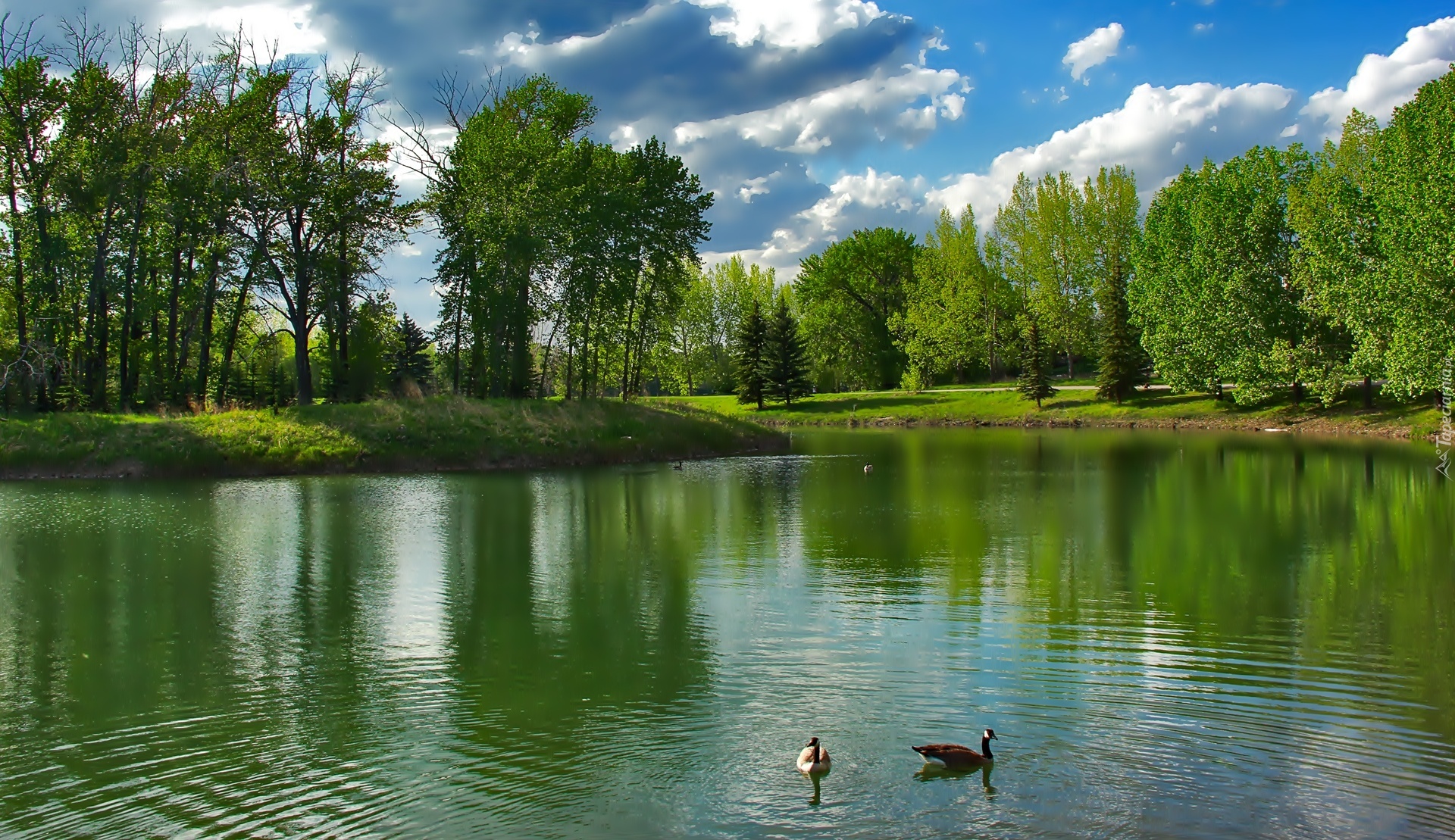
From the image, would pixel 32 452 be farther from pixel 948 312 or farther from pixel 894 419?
pixel 948 312

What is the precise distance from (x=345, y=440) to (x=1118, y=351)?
46893mm

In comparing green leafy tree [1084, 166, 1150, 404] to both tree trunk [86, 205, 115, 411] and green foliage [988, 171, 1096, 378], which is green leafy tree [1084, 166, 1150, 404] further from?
tree trunk [86, 205, 115, 411]

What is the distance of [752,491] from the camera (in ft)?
86.9

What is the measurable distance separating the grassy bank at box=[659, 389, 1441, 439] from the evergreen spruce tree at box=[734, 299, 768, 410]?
1.45 meters

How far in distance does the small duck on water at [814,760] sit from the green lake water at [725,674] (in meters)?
0.13

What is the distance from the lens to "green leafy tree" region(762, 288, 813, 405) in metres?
72.0

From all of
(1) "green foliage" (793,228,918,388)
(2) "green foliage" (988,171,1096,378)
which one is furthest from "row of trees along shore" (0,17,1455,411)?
(1) "green foliage" (793,228,918,388)

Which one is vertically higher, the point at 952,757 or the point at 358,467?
the point at 358,467

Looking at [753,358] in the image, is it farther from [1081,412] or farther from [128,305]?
[128,305]

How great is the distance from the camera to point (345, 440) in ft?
104

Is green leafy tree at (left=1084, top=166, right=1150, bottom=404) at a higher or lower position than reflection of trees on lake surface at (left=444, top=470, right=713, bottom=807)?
higher

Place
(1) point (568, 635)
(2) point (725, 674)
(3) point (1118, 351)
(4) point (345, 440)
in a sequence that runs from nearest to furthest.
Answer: (2) point (725, 674)
(1) point (568, 635)
(4) point (345, 440)
(3) point (1118, 351)

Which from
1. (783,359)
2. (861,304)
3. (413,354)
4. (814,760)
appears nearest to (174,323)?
(413,354)

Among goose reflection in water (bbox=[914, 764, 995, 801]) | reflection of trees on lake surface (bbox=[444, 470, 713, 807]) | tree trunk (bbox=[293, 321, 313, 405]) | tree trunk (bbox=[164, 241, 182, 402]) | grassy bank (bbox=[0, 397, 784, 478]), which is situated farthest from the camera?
tree trunk (bbox=[164, 241, 182, 402])
